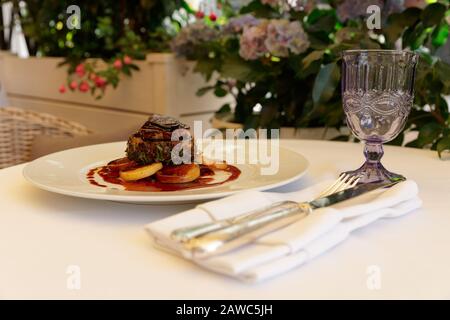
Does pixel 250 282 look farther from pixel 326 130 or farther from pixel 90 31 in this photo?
pixel 90 31

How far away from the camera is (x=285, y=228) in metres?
0.53

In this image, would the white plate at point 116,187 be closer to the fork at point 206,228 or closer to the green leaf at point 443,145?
the fork at point 206,228

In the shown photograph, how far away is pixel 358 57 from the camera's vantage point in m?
0.82

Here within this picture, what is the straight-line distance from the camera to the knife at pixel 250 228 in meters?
0.48

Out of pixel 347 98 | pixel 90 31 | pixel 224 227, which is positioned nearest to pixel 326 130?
pixel 347 98

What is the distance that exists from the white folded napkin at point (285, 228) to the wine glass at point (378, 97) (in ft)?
0.47

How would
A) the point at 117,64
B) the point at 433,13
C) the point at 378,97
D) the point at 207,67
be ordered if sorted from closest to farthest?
the point at 378,97
the point at 433,13
the point at 207,67
the point at 117,64

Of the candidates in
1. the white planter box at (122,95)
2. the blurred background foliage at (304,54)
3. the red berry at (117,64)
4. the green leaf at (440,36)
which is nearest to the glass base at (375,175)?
the blurred background foliage at (304,54)

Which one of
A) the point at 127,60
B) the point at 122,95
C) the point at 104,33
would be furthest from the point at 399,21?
the point at 104,33

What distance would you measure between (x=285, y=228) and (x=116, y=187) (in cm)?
30

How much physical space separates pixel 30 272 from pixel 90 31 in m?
2.63

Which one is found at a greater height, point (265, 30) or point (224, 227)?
point (265, 30)

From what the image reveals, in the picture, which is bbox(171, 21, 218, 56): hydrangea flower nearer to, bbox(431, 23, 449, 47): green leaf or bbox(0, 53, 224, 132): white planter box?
bbox(0, 53, 224, 132): white planter box

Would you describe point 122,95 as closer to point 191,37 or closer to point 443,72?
point 191,37
